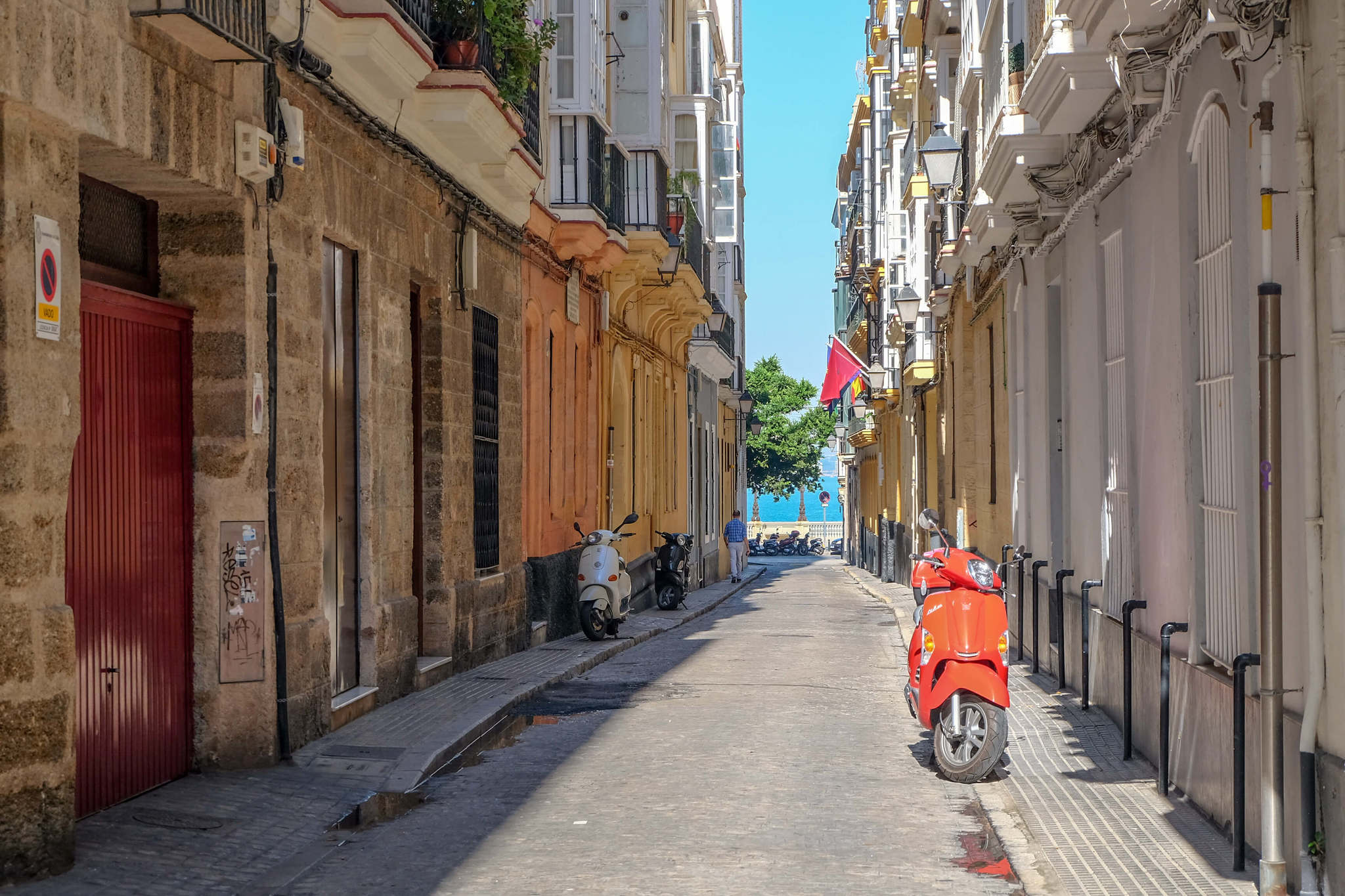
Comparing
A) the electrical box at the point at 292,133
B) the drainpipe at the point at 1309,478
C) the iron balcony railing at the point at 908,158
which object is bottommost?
the drainpipe at the point at 1309,478

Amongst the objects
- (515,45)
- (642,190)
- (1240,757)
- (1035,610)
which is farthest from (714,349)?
(1240,757)

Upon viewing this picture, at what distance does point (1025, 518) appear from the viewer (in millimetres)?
14977

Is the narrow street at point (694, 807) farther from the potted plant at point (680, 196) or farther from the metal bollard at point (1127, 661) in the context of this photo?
the potted plant at point (680, 196)

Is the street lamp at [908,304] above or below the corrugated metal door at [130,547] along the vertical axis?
above

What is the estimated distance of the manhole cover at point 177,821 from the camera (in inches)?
269

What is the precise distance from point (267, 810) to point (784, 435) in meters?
78.2

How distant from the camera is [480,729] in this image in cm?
1013


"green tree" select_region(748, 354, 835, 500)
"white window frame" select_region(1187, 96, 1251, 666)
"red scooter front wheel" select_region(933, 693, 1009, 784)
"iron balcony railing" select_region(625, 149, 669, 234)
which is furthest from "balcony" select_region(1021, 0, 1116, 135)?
"green tree" select_region(748, 354, 835, 500)

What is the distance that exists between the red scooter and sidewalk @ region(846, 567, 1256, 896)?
226 millimetres

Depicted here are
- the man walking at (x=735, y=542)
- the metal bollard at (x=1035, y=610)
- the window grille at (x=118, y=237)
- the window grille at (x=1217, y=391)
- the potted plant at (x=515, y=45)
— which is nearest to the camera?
the window grille at (x=1217, y=391)

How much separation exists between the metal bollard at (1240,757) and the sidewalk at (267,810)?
3749 millimetres

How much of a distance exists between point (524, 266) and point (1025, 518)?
567cm

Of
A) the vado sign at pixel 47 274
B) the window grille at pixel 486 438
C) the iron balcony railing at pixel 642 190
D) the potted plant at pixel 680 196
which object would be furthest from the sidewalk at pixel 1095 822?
the potted plant at pixel 680 196

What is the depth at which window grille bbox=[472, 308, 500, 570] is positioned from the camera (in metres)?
13.7
